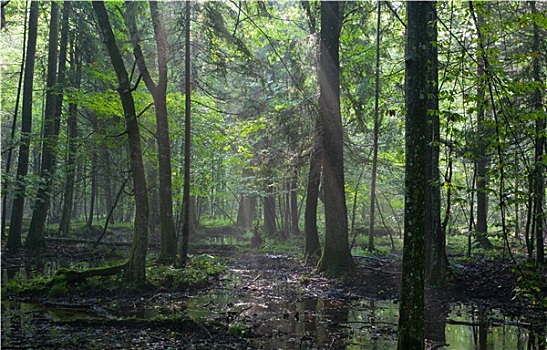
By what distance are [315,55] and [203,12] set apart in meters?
4.12

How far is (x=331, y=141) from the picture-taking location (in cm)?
1457

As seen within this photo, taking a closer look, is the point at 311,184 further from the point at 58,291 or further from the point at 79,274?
the point at 58,291

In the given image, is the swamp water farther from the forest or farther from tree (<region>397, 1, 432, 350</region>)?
tree (<region>397, 1, 432, 350</region>)

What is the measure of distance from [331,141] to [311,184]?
2.67m

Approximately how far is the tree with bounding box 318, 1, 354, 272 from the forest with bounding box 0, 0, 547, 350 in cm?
6

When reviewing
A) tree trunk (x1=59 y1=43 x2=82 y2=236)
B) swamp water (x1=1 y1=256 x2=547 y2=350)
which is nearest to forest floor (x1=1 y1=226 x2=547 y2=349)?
swamp water (x1=1 y1=256 x2=547 y2=350)

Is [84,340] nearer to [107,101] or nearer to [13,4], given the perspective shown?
[107,101]

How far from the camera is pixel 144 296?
1084 centimetres

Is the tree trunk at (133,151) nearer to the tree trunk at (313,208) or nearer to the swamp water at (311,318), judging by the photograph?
the swamp water at (311,318)

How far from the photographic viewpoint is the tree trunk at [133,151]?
11.0 meters

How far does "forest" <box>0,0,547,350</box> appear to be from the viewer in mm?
5805

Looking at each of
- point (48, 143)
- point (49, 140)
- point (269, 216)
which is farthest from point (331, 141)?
point (269, 216)

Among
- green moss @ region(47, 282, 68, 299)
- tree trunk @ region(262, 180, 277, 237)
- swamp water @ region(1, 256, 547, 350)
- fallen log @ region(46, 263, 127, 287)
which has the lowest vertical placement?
swamp water @ region(1, 256, 547, 350)

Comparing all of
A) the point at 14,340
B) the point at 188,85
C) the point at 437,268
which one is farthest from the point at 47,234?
the point at 437,268
